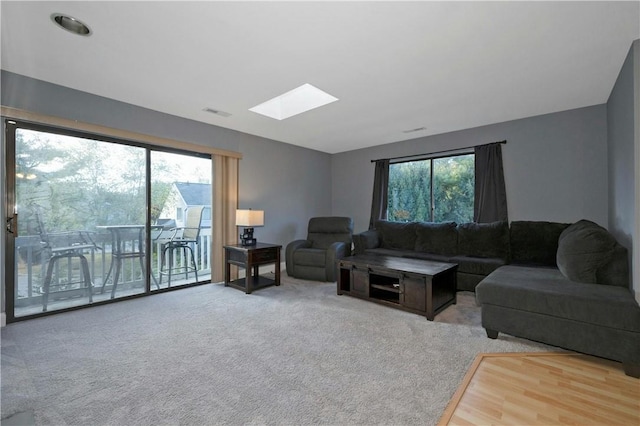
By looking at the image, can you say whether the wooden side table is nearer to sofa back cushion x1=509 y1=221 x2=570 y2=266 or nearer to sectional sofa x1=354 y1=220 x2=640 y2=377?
sectional sofa x1=354 y1=220 x2=640 y2=377

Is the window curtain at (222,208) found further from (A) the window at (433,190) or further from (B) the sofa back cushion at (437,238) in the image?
(B) the sofa back cushion at (437,238)

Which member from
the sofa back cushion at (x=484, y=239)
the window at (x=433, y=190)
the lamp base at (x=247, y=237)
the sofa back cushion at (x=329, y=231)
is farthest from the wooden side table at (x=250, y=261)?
the sofa back cushion at (x=484, y=239)

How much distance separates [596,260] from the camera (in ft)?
7.41

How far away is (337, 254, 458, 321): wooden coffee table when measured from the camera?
2891 millimetres

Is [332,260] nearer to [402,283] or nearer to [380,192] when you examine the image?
[402,283]

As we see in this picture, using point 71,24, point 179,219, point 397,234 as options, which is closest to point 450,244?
point 397,234

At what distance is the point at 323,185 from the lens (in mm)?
6145

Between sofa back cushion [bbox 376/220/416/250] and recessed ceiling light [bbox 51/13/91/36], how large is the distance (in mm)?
4428

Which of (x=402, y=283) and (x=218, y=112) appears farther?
(x=218, y=112)

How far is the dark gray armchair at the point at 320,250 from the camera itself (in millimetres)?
4293

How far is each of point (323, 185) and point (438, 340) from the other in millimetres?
4225

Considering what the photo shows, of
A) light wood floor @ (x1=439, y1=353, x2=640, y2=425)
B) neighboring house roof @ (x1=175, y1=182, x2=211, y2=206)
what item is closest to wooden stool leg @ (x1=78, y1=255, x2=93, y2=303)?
neighboring house roof @ (x1=175, y1=182, x2=211, y2=206)

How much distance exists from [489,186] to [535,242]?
101 cm

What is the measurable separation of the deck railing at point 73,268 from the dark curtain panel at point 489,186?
4.50m
